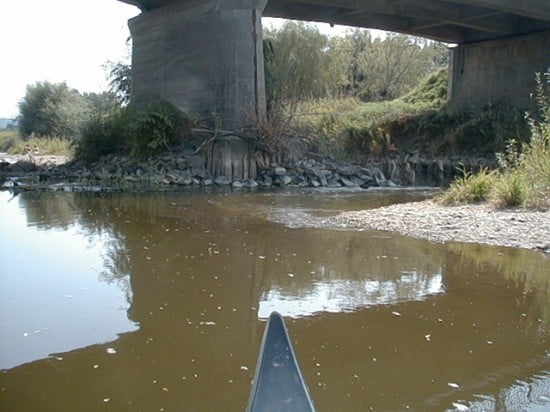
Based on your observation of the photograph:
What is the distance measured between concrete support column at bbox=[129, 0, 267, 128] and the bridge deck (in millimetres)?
1368

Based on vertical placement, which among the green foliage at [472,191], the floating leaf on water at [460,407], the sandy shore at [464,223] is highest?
the green foliage at [472,191]

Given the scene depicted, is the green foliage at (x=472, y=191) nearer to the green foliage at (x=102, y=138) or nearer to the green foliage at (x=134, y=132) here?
the green foliage at (x=134, y=132)

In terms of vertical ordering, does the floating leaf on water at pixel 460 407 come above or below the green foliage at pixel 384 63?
below

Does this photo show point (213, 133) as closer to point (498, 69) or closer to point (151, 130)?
point (151, 130)

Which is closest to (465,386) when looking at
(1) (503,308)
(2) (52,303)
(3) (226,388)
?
(3) (226,388)

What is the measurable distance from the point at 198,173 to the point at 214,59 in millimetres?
3397

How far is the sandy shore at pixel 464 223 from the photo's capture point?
710 cm

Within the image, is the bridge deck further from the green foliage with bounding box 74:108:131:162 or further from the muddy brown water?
the muddy brown water

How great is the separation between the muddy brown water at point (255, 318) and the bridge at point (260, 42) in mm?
9208

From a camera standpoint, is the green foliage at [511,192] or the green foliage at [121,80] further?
the green foliage at [121,80]

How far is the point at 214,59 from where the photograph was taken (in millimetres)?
16188

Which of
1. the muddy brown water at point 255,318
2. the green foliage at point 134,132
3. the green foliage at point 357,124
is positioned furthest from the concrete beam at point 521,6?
the muddy brown water at point 255,318

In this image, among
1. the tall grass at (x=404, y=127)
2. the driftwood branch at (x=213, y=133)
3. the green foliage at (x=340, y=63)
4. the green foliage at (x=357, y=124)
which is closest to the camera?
the driftwood branch at (x=213, y=133)

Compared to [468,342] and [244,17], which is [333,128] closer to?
[244,17]
